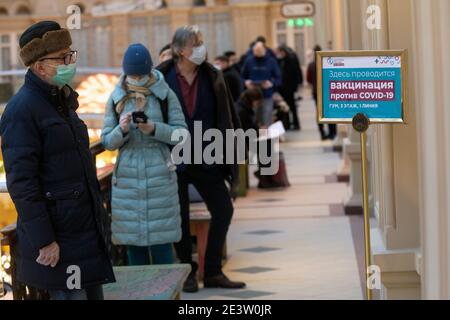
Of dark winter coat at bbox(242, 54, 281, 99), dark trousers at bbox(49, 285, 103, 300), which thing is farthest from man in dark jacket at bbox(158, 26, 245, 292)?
dark winter coat at bbox(242, 54, 281, 99)

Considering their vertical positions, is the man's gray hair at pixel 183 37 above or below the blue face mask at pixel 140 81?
above

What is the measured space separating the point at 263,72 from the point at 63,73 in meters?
13.9

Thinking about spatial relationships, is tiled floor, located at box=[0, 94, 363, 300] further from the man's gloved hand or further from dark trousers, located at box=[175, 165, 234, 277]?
the man's gloved hand

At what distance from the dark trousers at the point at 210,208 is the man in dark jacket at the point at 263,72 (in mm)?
10072

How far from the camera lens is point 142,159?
325 inches

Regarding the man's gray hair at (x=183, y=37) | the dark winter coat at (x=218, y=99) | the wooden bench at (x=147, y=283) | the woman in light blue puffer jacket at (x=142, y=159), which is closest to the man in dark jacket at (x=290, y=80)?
the dark winter coat at (x=218, y=99)

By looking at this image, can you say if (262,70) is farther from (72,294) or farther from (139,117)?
(72,294)

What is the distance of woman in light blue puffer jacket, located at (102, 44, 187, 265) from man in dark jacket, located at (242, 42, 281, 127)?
35.6 ft

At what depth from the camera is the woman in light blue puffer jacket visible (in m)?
8.21

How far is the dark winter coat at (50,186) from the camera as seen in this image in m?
5.70

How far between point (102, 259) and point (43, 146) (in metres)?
0.66

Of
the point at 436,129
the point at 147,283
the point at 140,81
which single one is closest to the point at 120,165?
the point at 140,81

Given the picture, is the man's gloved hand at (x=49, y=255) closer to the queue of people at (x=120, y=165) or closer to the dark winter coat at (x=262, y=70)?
the queue of people at (x=120, y=165)

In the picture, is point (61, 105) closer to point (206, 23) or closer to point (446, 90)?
point (446, 90)
